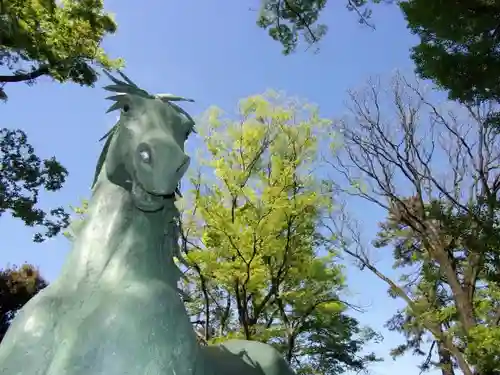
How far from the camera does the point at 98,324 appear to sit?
2.00 m

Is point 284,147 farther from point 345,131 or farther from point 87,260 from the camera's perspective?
point 87,260

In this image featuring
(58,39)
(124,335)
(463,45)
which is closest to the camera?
(124,335)

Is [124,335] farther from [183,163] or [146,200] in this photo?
[183,163]

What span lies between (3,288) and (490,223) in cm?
1550

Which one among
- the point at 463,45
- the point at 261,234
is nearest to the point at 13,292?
the point at 261,234

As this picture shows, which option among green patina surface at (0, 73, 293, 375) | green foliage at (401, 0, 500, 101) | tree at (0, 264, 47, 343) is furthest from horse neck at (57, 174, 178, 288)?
tree at (0, 264, 47, 343)

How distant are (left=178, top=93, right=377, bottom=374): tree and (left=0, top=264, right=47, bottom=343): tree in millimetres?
6934

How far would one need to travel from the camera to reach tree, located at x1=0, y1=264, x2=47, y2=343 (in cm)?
1766

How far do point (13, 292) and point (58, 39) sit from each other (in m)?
10.8

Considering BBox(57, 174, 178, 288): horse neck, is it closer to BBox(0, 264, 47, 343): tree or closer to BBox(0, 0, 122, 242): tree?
BBox(0, 0, 122, 242): tree

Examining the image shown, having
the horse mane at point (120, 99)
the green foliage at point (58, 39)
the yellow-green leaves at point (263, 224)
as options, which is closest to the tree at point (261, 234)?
the yellow-green leaves at point (263, 224)

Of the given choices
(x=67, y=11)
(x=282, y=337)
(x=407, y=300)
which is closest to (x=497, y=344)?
(x=407, y=300)

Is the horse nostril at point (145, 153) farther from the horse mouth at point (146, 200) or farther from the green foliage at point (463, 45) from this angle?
the green foliage at point (463, 45)

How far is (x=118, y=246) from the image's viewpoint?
7.23ft
